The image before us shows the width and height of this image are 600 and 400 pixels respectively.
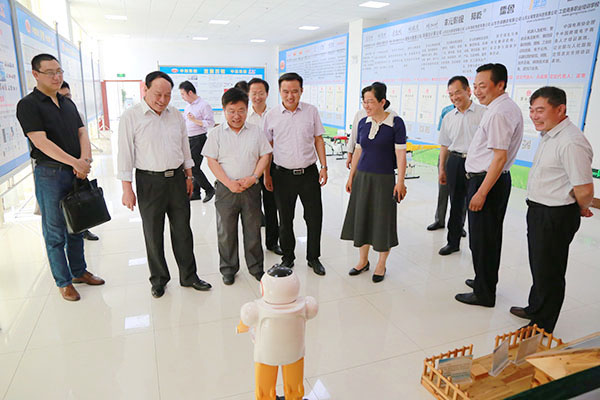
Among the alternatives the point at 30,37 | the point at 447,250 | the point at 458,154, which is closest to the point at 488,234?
the point at 447,250

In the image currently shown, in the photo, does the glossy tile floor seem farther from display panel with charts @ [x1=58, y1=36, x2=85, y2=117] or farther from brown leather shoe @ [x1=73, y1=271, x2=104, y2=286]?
display panel with charts @ [x1=58, y1=36, x2=85, y2=117]

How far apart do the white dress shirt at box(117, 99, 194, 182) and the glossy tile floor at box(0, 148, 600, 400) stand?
36.7 inches

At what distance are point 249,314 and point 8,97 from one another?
2.99 metres

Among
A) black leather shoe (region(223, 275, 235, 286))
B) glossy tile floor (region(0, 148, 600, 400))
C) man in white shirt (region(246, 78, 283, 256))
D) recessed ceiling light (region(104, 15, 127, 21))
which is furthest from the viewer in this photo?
recessed ceiling light (region(104, 15, 127, 21))

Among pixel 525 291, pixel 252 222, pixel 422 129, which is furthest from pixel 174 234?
pixel 422 129

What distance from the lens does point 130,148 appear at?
2.47 meters

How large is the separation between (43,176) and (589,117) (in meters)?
6.01

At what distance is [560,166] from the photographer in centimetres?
204

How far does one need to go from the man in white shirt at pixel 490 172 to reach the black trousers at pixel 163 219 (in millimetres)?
1898

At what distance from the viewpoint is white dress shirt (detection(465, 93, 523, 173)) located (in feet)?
7.73

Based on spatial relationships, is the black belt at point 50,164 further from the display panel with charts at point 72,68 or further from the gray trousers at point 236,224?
the display panel with charts at point 72,68

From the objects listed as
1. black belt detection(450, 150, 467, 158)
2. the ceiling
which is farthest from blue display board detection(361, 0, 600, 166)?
black belt detection(450, 150, 467, 158)

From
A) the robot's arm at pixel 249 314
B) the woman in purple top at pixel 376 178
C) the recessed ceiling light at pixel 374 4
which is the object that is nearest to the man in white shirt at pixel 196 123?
the woman in purple top at pixel 376 178

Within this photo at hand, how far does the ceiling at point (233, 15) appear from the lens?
830cm
